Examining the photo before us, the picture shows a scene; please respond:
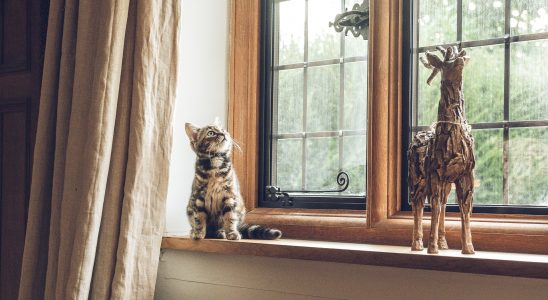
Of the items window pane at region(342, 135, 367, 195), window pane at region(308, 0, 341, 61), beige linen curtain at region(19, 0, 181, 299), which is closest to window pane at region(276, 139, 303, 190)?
window pane at region(342, 135, 367, 195)

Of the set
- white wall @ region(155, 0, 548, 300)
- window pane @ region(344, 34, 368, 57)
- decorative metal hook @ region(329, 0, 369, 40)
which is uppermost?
decorative metal hook @ region(329, 0, 369, 40)

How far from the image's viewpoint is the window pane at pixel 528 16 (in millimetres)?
1520

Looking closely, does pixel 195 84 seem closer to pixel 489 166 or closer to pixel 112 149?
pixel 112 149

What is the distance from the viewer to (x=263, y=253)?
62.2 inches

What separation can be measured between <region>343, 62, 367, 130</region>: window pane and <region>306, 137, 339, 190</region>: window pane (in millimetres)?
79

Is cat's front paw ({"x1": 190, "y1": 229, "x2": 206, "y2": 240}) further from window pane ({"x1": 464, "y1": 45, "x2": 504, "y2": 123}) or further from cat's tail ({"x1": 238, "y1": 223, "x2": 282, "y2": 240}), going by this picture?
window pane ({"x1": 464, "y1": 45, "x2": 504, "y2": 123})

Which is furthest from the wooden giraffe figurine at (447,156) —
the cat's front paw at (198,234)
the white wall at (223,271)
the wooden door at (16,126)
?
the wooden door at (16,126)

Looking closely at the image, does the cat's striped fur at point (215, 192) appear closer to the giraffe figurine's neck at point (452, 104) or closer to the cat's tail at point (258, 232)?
the cat's tail at point (258, 232)

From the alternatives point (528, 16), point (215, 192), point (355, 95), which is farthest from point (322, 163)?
point (528, 16)

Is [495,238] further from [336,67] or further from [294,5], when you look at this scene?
[294,5]

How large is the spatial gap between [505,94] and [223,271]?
34.5 inches

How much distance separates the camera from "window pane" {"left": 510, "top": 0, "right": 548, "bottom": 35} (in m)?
1.52

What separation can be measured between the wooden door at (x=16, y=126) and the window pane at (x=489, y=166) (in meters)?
1.48

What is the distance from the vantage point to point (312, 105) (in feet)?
6.24
